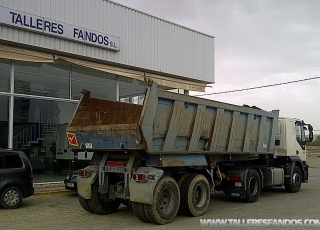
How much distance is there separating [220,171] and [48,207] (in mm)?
4924

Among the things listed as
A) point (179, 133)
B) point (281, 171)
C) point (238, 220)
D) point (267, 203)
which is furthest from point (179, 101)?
point (281, 171)

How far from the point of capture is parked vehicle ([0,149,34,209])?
10.0 m

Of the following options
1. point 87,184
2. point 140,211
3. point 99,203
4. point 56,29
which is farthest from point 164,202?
point 56,29

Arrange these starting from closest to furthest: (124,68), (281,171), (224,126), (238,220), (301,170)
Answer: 1. (238,220)
2. (224,126)
3. (281,171)
4. (301,170)
5. (124,68)

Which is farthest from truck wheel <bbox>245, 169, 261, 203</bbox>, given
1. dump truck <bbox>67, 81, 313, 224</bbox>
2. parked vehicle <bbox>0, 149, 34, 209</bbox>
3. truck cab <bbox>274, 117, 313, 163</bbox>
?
parked vehicle <bbox>0, 149, 34, 209</bbox>

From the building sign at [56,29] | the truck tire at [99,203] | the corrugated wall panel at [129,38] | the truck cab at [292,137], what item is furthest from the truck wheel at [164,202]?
the building sign at [56,29]

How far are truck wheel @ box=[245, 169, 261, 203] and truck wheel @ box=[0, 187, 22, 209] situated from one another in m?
6.32

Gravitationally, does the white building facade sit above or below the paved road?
above

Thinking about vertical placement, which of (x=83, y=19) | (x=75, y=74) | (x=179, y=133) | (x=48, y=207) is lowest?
(x=48, y=207)

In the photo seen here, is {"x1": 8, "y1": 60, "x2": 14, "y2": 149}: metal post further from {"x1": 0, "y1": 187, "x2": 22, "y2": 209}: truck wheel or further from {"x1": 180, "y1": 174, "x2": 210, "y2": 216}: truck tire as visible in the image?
{"x1": 180, "y1": 174, "x2": 210, "y2": 216}: truck tire

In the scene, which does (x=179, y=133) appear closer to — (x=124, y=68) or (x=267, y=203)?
(x=267, y=203)

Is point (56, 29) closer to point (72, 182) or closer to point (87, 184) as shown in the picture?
point (72, 182)

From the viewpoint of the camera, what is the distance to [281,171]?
13289mm

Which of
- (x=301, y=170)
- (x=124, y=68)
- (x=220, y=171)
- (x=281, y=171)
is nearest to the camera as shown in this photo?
(x=220, y=171)
